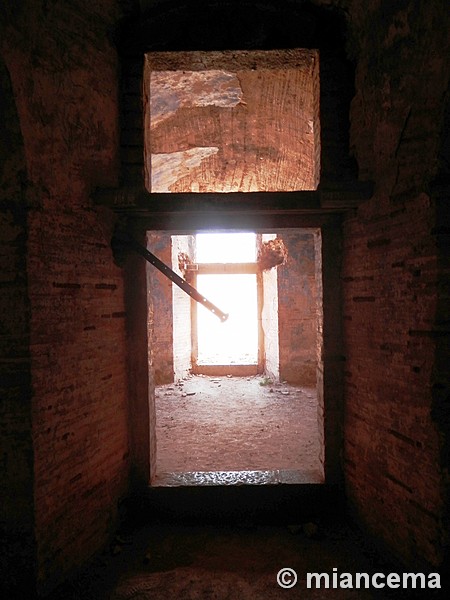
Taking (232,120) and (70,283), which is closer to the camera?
(70,283)

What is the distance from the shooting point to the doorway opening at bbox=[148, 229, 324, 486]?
160 inches

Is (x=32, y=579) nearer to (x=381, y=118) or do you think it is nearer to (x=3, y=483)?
(x=3, y=483)

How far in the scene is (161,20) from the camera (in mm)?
3443

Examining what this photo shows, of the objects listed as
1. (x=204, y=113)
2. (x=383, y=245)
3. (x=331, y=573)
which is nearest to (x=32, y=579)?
(x=331, y=573)

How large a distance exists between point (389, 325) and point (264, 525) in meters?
2.36

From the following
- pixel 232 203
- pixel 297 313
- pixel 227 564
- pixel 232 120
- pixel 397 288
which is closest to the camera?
pixel 397 288

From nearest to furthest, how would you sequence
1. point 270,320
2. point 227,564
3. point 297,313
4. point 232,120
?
point 227,564, point 232,120, point 297,313, point 270,320

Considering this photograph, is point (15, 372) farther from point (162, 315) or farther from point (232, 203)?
point (162, 315)

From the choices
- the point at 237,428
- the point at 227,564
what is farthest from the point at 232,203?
the point at 237,428


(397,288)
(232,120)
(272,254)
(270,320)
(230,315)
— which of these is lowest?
(230,315)

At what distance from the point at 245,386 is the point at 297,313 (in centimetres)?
214

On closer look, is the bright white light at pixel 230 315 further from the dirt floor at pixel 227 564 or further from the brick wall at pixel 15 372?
the brick wall at pixel 15 372

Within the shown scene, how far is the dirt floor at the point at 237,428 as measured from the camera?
4191 mm

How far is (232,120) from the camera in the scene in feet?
20.5
